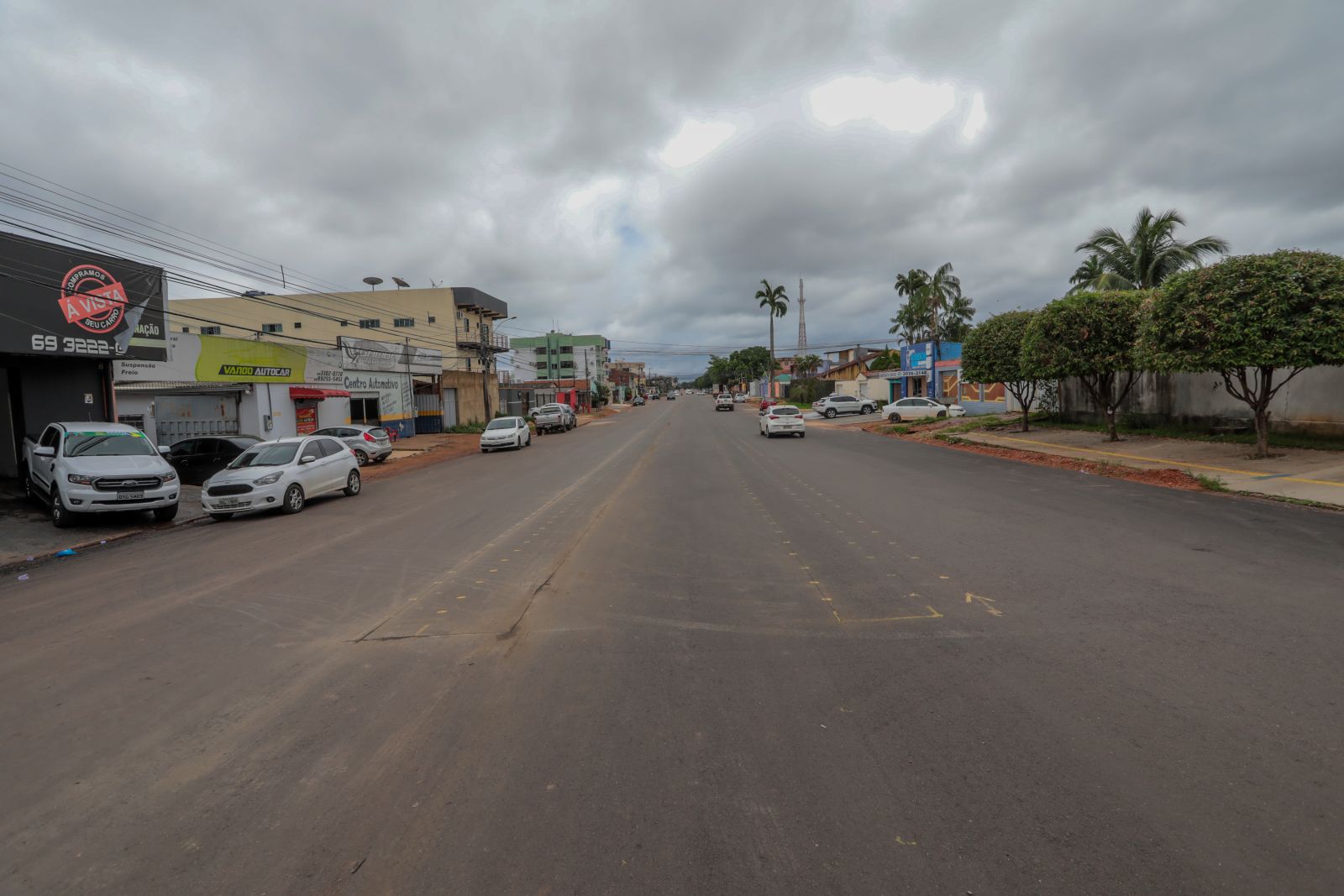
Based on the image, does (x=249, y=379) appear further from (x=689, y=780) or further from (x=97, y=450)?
(x=689, y=780)

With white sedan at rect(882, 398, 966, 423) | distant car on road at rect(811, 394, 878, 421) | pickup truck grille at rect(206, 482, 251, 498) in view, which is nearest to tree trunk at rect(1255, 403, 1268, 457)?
pickup truck grille at rect(206, 482, 251, 498)

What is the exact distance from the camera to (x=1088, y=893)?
2551 mm

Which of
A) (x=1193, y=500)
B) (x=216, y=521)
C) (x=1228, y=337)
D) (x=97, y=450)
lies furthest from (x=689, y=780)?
(x=1228, y=337)

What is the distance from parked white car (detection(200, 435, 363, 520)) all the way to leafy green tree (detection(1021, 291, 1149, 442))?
2119cm

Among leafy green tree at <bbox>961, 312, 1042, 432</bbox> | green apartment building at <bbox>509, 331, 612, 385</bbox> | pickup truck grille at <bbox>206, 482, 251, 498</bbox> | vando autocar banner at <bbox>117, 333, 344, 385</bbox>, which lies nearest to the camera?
pickup truck grille at <bbox>206, 482, 251, 498</bbox>

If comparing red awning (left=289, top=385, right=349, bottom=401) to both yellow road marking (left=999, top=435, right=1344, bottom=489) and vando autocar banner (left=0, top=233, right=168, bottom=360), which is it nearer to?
vando autocar banner (left=0, top=233, right=168, bottom=360)

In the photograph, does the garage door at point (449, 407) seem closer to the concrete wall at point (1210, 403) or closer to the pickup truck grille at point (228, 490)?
the pickup truck grille at point (228, 490)

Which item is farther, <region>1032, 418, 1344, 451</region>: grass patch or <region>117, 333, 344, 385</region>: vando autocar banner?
<region>117, 333, 344, 385</region>: vando autocar banner

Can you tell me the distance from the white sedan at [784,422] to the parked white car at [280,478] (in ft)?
59.9

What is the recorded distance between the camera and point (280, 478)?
13.4 meters

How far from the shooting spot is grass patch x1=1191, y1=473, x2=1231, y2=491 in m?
12.8

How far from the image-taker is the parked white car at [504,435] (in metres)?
28.5

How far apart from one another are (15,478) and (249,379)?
Result: 10.5 m

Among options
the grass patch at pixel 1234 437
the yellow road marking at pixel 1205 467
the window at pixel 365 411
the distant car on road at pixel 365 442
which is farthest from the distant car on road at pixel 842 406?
the distant car on road at pixel 365 442
